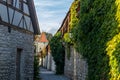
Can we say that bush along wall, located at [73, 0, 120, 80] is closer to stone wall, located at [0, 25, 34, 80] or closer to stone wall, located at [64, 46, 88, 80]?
stone wall, located at [64, 46, 88, 80]

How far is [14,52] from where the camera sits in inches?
818

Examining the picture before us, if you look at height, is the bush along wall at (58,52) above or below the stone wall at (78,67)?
above

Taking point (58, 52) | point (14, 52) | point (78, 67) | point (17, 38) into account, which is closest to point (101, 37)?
point (14, 52)

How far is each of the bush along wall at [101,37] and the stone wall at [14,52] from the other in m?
4.29

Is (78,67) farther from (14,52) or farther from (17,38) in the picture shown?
(14,52)

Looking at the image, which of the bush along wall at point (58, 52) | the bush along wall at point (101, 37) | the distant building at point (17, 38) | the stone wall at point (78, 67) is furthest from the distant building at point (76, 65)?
the bush along wall at point (58, 52)

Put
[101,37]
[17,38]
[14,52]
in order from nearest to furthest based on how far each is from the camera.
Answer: [101,37] → [14,52] → [17,38]

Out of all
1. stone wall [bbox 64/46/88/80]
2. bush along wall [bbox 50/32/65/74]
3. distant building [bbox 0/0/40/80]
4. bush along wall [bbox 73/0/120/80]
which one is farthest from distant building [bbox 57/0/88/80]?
bush along wall [bbox 50/32/65/74]

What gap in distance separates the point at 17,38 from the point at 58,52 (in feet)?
55.7

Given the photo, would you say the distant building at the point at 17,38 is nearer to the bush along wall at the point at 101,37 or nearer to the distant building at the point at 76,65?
the distant building at the point at 76,65

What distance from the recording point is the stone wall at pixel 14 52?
1906 cm

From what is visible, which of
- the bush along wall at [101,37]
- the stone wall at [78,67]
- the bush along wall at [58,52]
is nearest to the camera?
the bush along wall at [101,37]

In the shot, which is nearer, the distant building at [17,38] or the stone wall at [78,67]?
the distant building at [17,38]

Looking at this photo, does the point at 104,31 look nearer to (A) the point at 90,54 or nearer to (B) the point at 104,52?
(B) the point at 104,52
